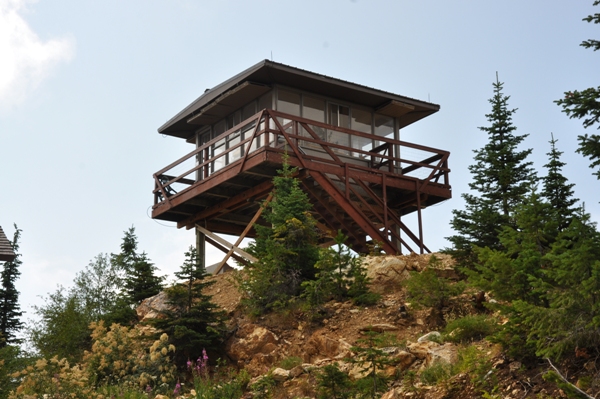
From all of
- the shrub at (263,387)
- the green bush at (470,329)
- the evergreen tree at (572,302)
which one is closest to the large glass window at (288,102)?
the shrub at (263,387)

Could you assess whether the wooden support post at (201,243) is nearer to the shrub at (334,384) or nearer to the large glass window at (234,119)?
the large glass window at (234,119)

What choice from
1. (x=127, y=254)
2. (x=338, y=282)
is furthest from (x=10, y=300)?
(x=338, y=282)

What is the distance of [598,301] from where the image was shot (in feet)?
35.3

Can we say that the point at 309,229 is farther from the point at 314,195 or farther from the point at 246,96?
the point at 246,96

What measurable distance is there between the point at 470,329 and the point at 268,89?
1349 centimetres

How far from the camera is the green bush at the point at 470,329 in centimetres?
1488

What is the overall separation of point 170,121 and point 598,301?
71.1 ft

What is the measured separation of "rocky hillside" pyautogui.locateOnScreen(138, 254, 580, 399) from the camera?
12531 mm

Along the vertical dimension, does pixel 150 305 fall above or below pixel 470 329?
above

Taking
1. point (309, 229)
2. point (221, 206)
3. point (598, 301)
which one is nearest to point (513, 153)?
point (309, 229)

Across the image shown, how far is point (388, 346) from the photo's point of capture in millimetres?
15820

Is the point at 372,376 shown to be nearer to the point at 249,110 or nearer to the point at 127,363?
the point at 127,363

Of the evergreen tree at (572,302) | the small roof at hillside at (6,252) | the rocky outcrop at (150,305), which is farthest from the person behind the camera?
the rocky outcrop at (150,305)

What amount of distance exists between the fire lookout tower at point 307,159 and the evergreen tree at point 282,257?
332 cm
